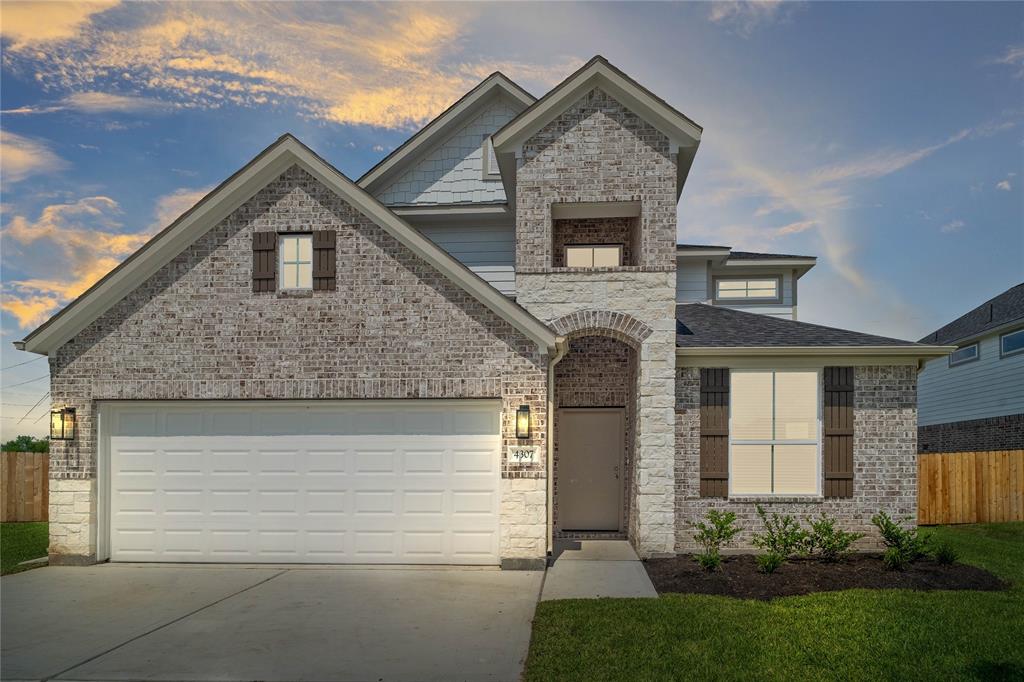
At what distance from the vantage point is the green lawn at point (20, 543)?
1100 cm

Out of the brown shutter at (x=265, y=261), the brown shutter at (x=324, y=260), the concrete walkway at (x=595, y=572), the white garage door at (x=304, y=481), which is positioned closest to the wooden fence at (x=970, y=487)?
the concrete walkway at (x=595, y=572)

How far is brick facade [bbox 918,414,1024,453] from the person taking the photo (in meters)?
20.3

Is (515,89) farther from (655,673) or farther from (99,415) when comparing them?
(655,673)

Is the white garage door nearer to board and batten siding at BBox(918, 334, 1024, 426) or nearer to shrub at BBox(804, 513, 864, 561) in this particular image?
shrub at BBox(804, 513, 864, 561)

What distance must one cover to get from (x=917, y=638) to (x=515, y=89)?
12.7 m

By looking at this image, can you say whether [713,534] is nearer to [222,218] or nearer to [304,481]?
[304,481]

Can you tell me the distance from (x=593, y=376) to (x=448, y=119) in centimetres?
675

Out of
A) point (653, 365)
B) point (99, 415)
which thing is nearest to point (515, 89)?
point (653, 365)

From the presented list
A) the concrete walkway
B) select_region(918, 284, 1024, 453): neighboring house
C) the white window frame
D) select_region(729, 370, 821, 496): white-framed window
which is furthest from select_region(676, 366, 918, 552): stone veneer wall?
select_region(918, 284, 1024, 453): neighboring house

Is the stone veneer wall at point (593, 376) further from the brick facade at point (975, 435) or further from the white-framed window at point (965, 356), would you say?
the white-framed window at point (965, 356)

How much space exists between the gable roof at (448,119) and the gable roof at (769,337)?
635cm

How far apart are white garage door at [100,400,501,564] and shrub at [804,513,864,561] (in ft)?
16.6

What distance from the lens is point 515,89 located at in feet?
50.0

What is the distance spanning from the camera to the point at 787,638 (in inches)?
279
